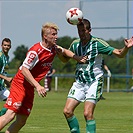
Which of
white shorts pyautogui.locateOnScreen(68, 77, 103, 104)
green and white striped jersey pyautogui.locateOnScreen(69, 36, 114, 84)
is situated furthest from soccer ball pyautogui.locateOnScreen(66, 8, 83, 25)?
white shorts pyautogui.locateOnScreen(68, 77, 103, 104)

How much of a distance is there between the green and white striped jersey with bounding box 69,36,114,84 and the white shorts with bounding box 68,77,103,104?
85 mm

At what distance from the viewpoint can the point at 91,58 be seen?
10273 mm

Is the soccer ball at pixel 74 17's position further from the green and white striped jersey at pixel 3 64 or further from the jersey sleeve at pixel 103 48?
the green and white striped jersey at pixel 3 64

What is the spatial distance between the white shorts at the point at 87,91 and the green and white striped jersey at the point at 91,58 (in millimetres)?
85

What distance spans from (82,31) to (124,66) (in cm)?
2564

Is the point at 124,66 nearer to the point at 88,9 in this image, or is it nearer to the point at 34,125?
the point at 88,9

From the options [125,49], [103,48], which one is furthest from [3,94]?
[125,49]

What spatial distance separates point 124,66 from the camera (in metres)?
35.5

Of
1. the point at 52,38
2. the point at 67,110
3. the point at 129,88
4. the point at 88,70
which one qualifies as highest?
the point at 52,38

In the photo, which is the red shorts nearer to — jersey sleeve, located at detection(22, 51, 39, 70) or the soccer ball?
jersey sleeve, located at detection(22, 51, 39, 70)

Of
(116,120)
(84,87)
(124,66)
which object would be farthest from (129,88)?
(84,87)

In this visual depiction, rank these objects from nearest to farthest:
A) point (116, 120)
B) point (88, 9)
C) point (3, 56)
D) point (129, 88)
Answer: point (3, 56) < point (116, 120) < point (129, 88) < point (88, 9)

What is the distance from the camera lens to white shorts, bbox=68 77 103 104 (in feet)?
33.3

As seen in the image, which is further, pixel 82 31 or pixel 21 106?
pixel 82 31
